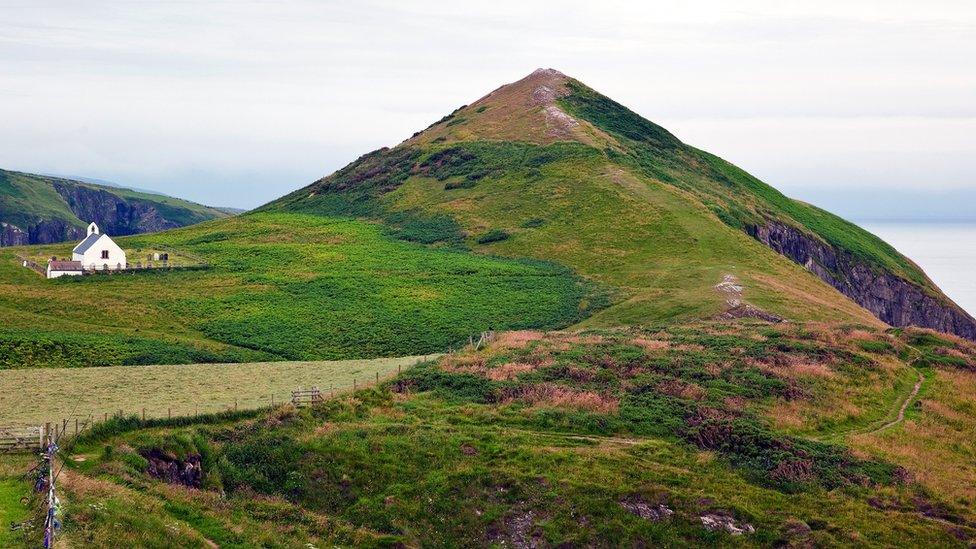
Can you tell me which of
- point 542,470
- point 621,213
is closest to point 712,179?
point 621,213

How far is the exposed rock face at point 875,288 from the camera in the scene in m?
130

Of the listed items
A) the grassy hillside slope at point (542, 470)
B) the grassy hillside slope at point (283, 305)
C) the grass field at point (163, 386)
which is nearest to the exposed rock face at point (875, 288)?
the grassy hillside slope at point (283, 305)

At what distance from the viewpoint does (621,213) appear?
113m

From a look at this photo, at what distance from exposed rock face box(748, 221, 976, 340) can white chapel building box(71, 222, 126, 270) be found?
272ft

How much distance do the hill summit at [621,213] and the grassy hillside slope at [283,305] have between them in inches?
288

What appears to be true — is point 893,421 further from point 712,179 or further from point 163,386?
point 712,179

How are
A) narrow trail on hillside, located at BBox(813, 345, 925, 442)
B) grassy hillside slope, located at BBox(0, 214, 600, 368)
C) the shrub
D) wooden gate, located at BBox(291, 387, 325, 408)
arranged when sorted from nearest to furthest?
narrow trail on hillside, located at BBox(813, 345, 925, 442), wooden gate, located at BBox(291, 387, 325, 408), grassy hillside slope, located at BBox(0, 214, 600, 368), the shrub

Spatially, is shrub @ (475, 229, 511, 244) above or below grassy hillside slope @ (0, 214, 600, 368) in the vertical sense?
above

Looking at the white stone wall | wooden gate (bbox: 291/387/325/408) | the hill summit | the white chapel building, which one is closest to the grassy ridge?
the hill summit

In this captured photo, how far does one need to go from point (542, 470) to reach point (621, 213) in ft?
252

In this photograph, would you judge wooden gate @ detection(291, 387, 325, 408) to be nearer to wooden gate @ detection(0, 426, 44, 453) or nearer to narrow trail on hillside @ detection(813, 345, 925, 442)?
wooden gate @ detection(0, 426, 44, 453)

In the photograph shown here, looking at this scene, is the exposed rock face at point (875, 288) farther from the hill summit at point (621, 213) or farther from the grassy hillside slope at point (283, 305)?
the grassy hillside slope at point (283, 305)

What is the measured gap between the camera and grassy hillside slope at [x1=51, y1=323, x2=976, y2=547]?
113 ft

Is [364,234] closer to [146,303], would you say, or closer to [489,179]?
[489,179]
